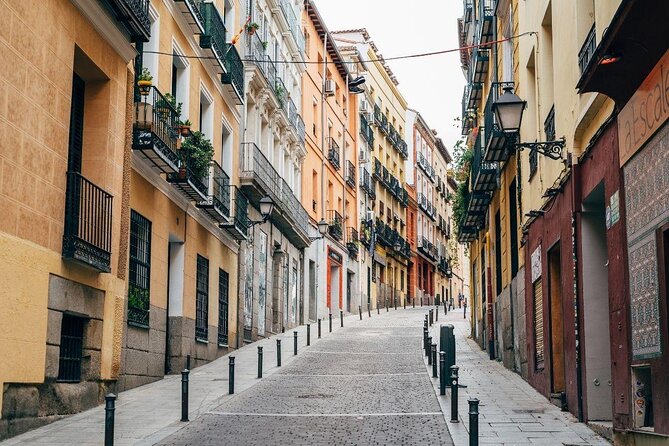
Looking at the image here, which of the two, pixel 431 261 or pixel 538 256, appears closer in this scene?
pixel 538 256

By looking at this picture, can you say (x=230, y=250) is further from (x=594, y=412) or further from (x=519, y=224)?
(x=594, y=412)

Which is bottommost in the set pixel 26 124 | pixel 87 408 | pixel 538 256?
pixel 87 408

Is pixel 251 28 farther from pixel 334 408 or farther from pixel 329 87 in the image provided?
pixel 329 87

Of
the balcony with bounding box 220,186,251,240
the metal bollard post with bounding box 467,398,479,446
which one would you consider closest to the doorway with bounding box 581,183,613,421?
the metal bollard post with bounding box 467,398,479,446

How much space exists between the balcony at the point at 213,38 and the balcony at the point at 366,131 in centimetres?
2694

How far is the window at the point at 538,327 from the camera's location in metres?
16.0

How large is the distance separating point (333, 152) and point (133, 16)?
28156 millimetres

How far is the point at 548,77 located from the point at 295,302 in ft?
65.2

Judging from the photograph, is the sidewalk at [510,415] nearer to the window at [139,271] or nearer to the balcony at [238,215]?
the window at [139,271]

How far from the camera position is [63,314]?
12.7 m

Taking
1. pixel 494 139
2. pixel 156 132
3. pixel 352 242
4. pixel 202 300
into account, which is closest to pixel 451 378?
pixel 494 139

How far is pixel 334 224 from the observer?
41.5 m

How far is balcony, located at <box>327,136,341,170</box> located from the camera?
1641 inches

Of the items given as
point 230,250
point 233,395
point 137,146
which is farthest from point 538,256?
point 230,250
